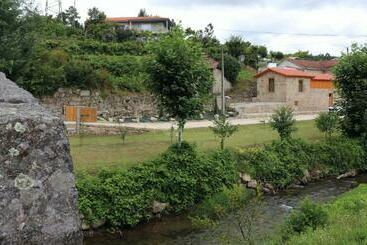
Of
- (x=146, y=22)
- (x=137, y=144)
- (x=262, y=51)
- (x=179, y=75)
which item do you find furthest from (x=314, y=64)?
(x=179, y=75)

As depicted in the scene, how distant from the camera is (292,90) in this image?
52.2 m

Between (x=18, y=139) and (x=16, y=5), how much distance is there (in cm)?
2575

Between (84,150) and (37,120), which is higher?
(37,120)

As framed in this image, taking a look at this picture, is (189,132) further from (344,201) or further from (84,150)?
(344,201)

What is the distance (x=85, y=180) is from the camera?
15.7 m

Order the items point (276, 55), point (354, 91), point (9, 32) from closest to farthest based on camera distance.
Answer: point (9, 32) → point (354, 91) → point (276, 55)

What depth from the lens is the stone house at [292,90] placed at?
51.5m

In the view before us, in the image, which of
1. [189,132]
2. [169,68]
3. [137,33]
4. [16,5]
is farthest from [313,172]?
[137,33]

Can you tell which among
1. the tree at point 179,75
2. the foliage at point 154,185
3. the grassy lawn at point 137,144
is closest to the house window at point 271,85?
the grassy lawn at point 137,144

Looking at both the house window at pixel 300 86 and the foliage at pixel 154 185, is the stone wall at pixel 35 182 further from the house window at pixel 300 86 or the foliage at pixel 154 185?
the house window at pixel 300 86

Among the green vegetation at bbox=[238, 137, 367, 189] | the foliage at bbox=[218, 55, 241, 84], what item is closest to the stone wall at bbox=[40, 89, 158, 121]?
the foliage at bbox=[218, 55, 241, 84]

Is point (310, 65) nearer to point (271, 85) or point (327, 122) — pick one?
point (271, 85)

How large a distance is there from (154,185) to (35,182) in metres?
14.3

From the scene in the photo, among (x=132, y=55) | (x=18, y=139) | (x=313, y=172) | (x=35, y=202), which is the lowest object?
(x=313, y=172)
